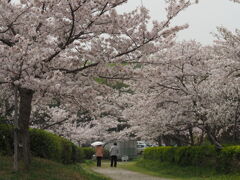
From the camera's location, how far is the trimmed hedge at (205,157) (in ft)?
43.2

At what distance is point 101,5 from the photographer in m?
8.91

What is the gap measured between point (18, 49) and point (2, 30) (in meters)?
2.33

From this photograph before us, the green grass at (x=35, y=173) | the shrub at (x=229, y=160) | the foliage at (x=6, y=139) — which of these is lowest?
the green grass at (x=35, y=173)

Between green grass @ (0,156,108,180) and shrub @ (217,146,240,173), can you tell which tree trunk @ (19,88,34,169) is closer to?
green grass @ (0,156,108,180)

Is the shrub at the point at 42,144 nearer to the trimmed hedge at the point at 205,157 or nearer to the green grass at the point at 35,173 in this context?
the green grass at the point at 35,173

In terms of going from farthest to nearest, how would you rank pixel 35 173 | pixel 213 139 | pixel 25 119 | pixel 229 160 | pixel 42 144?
pixel 213 139 < pixel 42 144 < pixel 229 160 < pixel 25 119 < pixel 35 173

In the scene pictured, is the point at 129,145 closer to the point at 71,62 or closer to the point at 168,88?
the point at 168,88

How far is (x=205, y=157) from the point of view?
15.7 meters

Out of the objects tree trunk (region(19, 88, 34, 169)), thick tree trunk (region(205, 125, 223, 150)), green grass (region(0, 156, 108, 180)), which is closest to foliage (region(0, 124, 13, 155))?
green grass (region(0, 156, 108, 180))

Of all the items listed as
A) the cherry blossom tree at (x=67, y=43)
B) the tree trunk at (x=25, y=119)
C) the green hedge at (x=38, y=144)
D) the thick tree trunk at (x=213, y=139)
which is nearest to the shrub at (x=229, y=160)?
the thick tree trunk at (x=213, y=139)

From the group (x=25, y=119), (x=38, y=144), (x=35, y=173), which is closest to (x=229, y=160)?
(x=38, y=144)

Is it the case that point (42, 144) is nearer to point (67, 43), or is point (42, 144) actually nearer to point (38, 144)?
point (38, 144)

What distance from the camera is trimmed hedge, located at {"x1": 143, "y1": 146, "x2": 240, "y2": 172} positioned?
13.2 metres

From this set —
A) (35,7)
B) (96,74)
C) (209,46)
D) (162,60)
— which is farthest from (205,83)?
(35,7)
